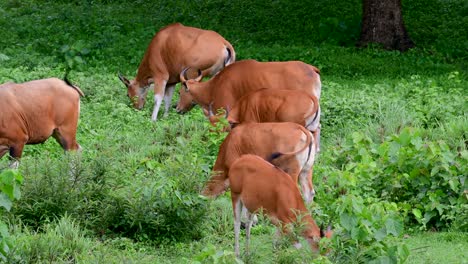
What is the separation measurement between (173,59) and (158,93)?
0.57 m

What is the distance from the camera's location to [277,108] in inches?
454

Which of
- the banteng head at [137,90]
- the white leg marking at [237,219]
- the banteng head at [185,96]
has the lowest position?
the banteng head at [137,90]

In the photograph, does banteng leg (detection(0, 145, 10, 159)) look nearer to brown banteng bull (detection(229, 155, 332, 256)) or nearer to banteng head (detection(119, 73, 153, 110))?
brown banteng bull (detection(229, 155, 332, 256))

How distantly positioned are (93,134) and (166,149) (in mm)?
1102

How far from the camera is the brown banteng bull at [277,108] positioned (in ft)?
37.3

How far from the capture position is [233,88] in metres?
13.0

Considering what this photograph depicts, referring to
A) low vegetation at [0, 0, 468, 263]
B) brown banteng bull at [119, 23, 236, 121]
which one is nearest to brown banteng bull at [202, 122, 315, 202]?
low vegetation at [0, 0, 468, 263]

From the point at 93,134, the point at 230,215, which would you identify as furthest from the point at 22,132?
the point at 230,215

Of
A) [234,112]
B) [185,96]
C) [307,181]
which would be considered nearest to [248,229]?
[307,181]

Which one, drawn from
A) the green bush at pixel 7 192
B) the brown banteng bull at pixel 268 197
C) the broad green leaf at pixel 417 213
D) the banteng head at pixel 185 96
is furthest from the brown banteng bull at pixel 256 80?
the green bush at pixel 7 192

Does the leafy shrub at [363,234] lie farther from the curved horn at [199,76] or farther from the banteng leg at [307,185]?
the curved horn at [199,76]

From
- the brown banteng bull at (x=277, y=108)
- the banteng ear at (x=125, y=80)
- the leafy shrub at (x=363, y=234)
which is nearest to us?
the leafy shrub at (x=363, y=234)

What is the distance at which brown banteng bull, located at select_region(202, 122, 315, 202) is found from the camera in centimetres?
975

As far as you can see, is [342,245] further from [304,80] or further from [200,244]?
[304,80]
